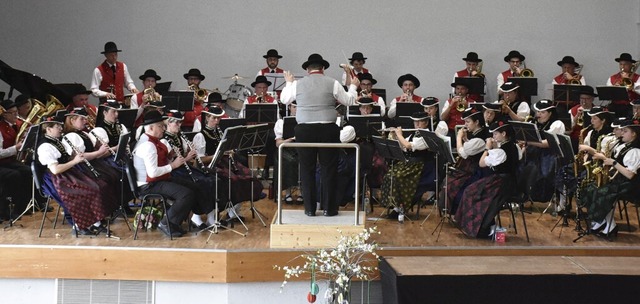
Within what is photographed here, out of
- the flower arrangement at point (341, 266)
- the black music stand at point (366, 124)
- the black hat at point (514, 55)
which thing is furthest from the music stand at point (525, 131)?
the black hat at point (514, 55)

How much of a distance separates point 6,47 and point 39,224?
5728mm

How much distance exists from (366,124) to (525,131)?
184 cm

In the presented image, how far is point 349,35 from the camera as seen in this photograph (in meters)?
15.2

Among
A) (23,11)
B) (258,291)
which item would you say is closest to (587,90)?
(258,291)

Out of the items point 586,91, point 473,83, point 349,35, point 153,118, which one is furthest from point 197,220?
point 349,35

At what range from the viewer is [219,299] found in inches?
347

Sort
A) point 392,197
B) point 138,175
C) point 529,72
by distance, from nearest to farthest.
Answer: point 138,175 < point 392,197 < point 529,72

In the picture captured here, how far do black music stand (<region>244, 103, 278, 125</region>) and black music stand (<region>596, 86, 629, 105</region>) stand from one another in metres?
4.39

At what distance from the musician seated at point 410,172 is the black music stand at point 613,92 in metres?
3.33

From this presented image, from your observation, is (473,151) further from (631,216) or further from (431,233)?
(631,216)

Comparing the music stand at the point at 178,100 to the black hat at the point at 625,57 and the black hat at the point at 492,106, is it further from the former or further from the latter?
the black hat at the point at 625,57

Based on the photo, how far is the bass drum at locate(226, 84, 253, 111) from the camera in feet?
44.9

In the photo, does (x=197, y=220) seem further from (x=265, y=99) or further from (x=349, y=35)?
(x=349, y=35)

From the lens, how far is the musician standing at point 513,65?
570 inches
